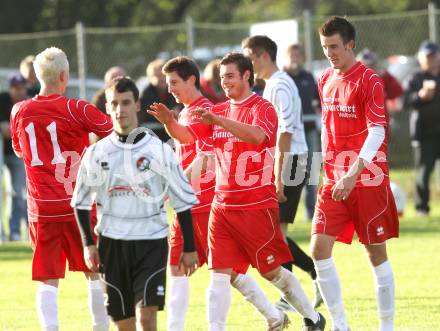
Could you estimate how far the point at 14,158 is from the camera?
16.1m

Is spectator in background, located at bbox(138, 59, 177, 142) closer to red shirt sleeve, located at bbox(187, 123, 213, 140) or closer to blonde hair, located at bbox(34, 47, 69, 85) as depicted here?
red shirt sleeve, located at bbox(187, 123, 213, 140)

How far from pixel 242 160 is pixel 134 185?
1437mm

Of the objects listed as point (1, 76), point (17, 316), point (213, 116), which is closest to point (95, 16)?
point (1, 76)

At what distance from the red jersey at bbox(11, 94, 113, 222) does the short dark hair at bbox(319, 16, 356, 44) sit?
1649mm

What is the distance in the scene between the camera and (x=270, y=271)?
336 inches

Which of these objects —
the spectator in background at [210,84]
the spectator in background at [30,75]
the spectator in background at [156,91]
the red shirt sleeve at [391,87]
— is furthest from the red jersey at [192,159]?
the red shirt sleeve at [391,87]

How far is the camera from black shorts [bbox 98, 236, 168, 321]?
23.2 feet

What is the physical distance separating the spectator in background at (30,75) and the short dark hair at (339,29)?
723 cm

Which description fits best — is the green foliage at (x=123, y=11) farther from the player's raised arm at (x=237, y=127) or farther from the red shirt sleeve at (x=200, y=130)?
the player's raised arm at (x=237, y=127)

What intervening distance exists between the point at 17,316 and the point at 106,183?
3.42 metres

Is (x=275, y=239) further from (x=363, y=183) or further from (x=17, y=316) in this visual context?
(x=17, y=316)

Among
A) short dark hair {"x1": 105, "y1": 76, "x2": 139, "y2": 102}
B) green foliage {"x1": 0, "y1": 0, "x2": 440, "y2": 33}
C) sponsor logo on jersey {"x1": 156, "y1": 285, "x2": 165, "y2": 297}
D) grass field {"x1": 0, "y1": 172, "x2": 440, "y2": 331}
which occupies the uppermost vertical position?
green foliage {"x1": 0, "y1": 0, "x2": 440, "y2": 33}

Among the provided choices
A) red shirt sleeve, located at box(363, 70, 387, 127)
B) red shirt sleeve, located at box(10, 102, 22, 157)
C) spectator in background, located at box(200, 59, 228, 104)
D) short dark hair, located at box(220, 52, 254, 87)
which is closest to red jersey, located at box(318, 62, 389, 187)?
red shirt sleeve, located at box(363, 70, 387, 127)

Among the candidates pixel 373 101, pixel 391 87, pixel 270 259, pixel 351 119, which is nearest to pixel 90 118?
pixel 270 259
